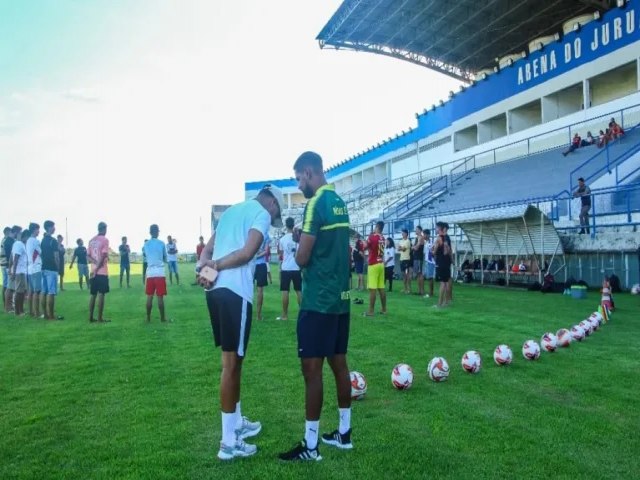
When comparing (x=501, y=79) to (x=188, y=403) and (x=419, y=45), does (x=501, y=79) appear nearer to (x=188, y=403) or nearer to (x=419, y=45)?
(x=419, y=45)

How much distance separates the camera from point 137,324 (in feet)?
39.2

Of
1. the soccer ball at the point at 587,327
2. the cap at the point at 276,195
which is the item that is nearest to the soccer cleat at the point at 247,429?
the cap at the point at 276,195

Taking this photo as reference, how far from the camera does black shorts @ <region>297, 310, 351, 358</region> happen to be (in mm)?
4203

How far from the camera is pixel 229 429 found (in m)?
4.21

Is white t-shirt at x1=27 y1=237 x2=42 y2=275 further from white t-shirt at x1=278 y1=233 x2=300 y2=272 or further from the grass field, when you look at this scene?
white t-shirt at x1=278 y1=233 x2=300 y2=272

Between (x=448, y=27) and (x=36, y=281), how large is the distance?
3630 cm

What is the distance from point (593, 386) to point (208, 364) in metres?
4.63

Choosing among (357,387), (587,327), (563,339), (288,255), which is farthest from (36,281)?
(587,327)

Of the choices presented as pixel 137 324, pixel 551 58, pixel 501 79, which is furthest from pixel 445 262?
pixel 501 79

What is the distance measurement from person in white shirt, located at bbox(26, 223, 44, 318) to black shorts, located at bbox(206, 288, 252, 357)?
10455 mm

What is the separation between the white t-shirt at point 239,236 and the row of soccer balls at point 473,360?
6.11 feet

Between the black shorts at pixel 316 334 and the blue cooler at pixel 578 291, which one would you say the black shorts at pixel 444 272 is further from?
the black shorts at pixel 316 334

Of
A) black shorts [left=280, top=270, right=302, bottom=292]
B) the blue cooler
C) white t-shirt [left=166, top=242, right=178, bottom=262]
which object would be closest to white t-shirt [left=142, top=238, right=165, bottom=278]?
black shorts [left=280, top=270, right=302, bottom=292]

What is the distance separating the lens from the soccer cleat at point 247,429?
457 centimetres
